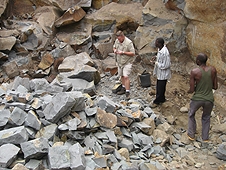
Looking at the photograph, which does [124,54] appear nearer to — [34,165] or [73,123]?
[73,123]

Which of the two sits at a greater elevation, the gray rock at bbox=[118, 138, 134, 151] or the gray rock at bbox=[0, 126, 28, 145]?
the gray rock at bbox=[0, 126, 28, 145]

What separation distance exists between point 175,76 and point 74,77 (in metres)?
2.83

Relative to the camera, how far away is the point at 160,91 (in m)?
6.60

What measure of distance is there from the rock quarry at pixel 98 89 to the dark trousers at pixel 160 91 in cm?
16

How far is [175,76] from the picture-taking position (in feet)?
25.5

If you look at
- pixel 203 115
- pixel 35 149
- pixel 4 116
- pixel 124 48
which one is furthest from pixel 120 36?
pixel 35 149

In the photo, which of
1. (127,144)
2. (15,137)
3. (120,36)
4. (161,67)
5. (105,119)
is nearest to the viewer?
(15,137)

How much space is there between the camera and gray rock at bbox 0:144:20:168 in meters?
3.81

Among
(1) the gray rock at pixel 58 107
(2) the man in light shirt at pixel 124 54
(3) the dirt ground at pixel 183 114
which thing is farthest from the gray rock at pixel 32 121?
(3) the dirt ground at pixel 183 114

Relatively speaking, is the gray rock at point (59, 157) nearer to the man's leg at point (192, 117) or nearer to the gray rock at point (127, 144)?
the gray rock at point (127, 144)

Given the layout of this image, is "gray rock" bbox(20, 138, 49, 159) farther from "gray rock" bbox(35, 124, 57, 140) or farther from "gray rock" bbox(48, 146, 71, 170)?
"gray rock" bbox(35, 124, 57, 140)

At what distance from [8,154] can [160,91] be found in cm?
385

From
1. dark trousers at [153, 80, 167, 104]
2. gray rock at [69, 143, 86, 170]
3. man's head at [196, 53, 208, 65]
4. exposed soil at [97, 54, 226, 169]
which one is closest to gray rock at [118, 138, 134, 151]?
exposed soil at [97, 54, 226, 169]

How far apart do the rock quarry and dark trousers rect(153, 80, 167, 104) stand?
157 millimetres
